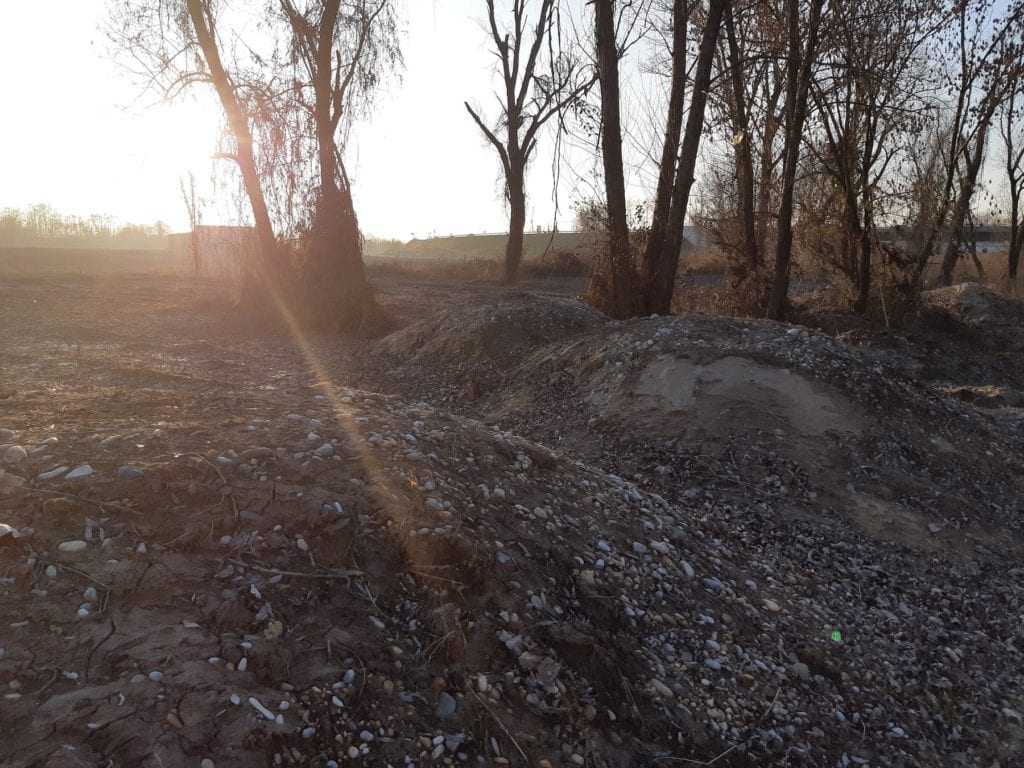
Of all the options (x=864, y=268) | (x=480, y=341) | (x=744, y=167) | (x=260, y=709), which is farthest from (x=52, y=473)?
(x=864, y=268)

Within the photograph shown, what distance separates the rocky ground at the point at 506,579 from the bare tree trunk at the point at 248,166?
17.2 ft

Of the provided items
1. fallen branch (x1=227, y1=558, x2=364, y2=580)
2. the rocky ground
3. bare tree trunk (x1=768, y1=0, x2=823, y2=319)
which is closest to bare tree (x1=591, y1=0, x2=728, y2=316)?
bare tree trunk (x1=768, y1=0, x2=823, y2=319)

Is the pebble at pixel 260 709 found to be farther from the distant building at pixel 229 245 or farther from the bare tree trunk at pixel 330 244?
the distant building at pixel 229 245

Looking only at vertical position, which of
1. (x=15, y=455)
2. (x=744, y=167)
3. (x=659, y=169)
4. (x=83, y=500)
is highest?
(x=744, y=167)

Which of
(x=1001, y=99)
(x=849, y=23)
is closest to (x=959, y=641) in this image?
(x=849, y=23)

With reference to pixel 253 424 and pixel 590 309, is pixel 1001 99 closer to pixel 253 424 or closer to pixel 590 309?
pixel 590 309

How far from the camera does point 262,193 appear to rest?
35.7 ft

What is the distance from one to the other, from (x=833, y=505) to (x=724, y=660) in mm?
2275

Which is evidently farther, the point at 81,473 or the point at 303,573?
the point at 81,473

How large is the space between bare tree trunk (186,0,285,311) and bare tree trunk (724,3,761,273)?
6909 millimetres

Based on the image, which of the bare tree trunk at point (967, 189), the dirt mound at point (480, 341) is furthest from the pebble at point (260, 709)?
the bare tree trunk at point (967, 189)

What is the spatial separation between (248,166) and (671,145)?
610 centimetres

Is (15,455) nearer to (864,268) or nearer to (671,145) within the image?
(671,145)

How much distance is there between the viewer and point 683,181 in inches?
336
